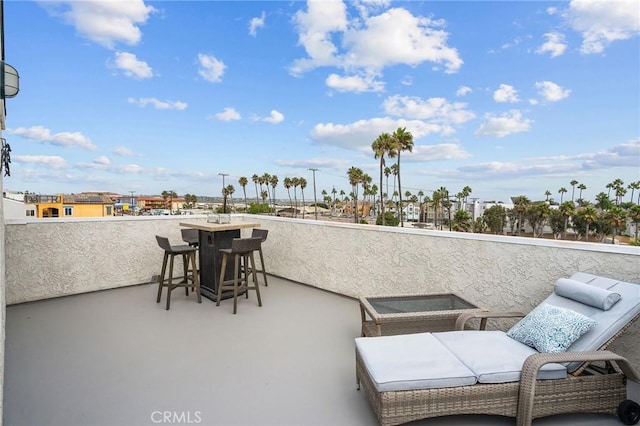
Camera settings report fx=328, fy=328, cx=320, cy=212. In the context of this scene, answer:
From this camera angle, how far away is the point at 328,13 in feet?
26.0

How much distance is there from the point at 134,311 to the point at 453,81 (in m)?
19.1

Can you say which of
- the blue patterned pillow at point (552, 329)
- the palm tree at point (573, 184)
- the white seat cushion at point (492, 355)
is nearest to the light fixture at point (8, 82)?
the white seat cushion at point (492, 355)

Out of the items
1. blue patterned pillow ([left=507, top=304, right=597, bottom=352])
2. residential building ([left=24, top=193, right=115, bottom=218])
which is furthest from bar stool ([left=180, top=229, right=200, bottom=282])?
residential building ([left=24, top=193, right=115, bottom=218])

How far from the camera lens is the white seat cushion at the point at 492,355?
6.27ft

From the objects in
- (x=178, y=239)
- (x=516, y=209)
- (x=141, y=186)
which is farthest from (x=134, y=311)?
(x=516, y=209)

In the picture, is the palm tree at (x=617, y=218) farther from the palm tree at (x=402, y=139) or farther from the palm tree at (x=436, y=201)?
the palm tree at (x=402, y=139)

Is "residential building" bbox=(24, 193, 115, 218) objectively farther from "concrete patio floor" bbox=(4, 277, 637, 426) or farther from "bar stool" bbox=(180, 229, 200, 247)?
"concrete patio floor" bbox=(4, 277, 637, 426)

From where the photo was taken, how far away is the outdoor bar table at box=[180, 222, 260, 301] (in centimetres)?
445

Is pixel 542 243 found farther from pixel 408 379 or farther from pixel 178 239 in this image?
pixel 178 239

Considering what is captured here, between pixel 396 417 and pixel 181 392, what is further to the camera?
pixel 181 392

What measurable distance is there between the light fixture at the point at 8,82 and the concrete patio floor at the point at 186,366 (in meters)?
2.05

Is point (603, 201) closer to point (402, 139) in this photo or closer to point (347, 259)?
point (402, 139)

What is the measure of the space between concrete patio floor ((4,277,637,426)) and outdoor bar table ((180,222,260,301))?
0.89ft

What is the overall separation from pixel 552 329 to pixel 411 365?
108 cm
